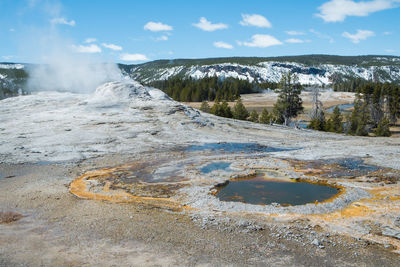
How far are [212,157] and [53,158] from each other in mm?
10132

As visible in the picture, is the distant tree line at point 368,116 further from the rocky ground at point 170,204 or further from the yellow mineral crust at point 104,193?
the yellow mineral crust at point 104,193

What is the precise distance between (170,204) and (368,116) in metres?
49.6

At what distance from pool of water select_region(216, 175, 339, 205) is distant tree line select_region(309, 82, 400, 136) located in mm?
33954

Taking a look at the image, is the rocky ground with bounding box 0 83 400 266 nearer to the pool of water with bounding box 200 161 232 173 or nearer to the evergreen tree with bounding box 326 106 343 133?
the pool of water with bounding box 200 161 232 173

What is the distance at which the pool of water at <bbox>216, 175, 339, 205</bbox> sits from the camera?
13234mm

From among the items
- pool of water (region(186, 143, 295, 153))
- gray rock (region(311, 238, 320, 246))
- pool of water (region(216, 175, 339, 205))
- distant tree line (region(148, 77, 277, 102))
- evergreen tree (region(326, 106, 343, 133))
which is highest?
distant tree line (region(148, 77, 277, 102))

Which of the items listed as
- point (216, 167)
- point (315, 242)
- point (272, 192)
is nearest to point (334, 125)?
point (216, 167)

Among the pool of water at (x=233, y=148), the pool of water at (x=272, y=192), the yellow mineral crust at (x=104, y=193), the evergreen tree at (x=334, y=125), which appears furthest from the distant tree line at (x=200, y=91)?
the yellow mineral crust at (x=104, y=193)

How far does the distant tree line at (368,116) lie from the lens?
47.1 metres

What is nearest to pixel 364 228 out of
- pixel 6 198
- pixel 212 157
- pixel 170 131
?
pixel 212 157

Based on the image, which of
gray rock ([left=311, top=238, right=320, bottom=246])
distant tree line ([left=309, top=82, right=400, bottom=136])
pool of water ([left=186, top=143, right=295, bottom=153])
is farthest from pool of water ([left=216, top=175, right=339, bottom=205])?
distant tree line ([left=309, top=82, right=400, bottom=136])

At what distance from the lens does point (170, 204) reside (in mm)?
12688

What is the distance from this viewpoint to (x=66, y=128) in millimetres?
27094

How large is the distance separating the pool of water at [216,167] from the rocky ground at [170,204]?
45 cm
